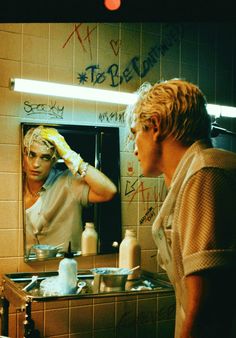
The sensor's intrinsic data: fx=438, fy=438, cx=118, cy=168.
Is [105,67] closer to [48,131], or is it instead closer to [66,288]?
[48,131]

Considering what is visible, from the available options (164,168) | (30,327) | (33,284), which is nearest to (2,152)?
(33,284)

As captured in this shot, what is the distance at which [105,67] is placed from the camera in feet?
10.5

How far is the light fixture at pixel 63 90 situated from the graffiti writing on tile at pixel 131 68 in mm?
305

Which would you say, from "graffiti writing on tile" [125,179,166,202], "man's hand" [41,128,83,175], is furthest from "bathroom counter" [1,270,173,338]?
"man's hand" [41,128,83,175]

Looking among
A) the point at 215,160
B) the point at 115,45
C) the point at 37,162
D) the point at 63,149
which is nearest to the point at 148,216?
the point at 63,149

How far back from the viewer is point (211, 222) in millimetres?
1162

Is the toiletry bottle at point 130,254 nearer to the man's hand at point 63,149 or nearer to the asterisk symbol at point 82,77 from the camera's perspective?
the man's hand at point 63,149

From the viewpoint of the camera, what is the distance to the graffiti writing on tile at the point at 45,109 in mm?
2920

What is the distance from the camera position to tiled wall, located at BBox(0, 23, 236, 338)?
2.88 metres

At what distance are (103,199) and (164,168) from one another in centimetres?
162

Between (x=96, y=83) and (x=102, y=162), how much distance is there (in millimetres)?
576

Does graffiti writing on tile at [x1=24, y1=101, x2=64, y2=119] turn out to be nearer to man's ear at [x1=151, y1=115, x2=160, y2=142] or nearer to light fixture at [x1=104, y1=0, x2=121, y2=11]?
light fixture at [x1=104, y1=0, x2=121, y2=11]

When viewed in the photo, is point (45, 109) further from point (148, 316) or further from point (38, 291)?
point (148, 316)

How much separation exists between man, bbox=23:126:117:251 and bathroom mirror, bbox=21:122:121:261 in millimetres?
36
